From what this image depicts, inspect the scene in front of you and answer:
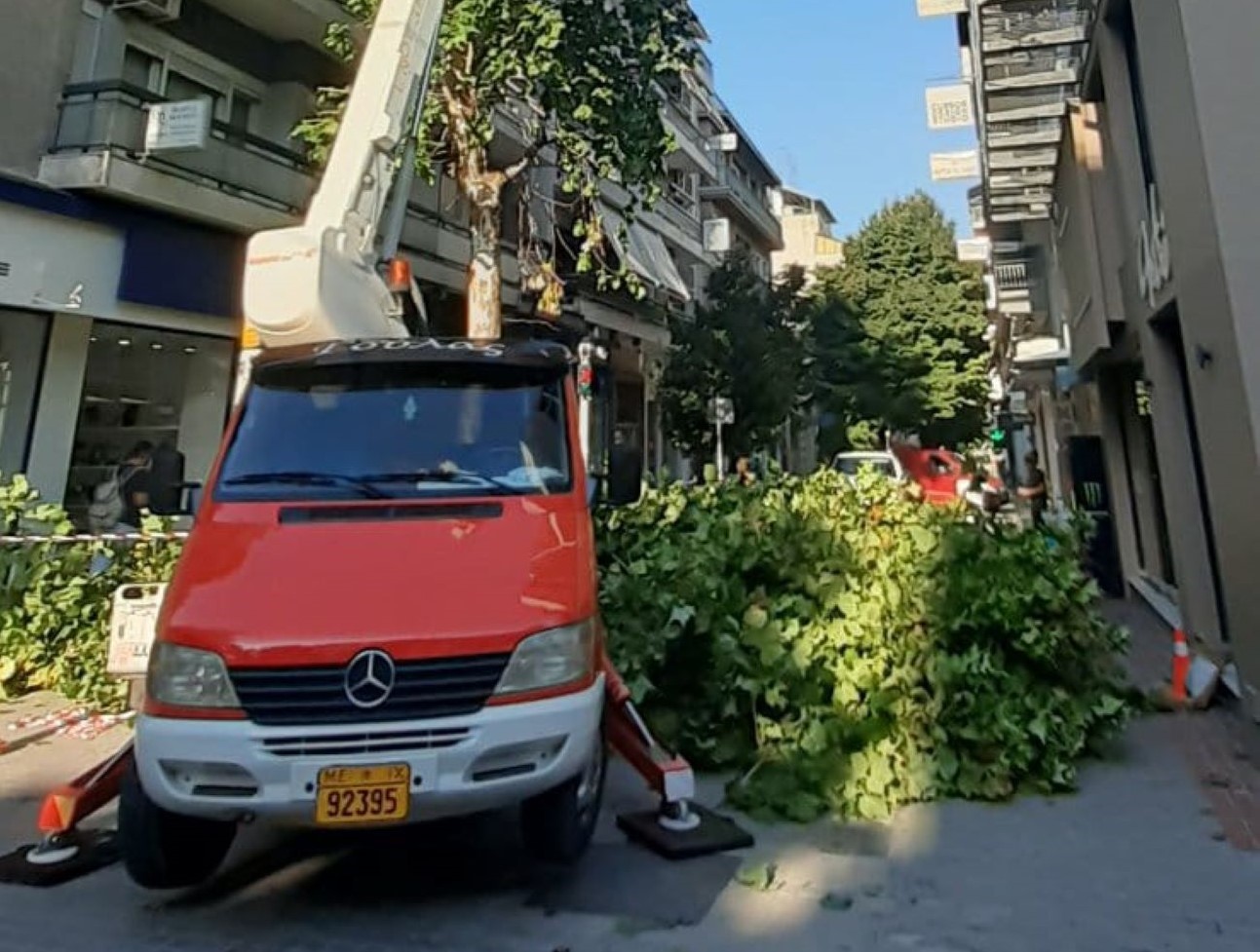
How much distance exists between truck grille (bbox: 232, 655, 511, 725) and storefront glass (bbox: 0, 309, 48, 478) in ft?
30.4

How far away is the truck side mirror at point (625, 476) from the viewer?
4656 mm

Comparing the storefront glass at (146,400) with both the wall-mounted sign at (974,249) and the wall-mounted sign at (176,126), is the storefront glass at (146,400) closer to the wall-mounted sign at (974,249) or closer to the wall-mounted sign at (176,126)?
the wall-mounted sign at (176,126)

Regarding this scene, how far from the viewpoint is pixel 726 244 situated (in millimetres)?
32062

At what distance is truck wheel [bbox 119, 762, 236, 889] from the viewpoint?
3.43 metres

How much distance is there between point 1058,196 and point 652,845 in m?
13.4

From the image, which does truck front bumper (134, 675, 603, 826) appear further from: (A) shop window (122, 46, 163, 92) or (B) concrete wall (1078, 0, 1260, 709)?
(A) shop window (122, 46, 163, 92)

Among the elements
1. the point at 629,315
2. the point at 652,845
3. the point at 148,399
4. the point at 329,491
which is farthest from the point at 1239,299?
the point at 629,315

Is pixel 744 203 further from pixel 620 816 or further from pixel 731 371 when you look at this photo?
pixel 620 816

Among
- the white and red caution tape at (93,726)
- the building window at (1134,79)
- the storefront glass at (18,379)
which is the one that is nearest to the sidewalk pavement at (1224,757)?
the building window at (1134,79)

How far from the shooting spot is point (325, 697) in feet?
10.4

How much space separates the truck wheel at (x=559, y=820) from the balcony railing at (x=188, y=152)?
10.5 metres

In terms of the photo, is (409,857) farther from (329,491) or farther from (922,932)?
(922,932)

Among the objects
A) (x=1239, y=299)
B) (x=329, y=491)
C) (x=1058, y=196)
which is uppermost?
(x=1058, y=196)

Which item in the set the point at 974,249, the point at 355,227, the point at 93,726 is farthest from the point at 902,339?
the point at 93,726
